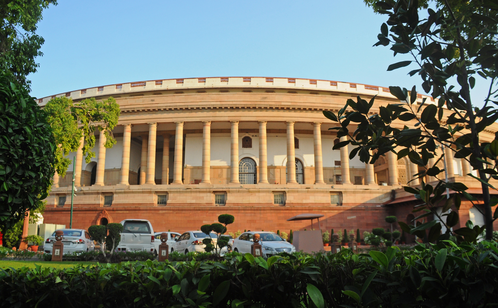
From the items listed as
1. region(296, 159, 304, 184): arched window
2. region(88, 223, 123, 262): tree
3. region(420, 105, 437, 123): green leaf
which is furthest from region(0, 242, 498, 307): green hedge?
region(296, 159, 304, 184): arched window

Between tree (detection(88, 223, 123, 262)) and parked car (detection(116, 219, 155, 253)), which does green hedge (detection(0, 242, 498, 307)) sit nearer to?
tree (detection(88, 223, 123, 262))

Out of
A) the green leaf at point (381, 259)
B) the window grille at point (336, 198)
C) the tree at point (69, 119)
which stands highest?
the tree at point (69, 119)

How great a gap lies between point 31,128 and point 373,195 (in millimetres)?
34027

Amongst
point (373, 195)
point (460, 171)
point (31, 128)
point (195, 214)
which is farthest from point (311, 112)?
point (31, 128)

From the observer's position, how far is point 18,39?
16.5m

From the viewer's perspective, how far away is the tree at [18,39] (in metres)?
15.0

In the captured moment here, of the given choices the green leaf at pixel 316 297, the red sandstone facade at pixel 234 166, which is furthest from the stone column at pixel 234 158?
the green leaf at pixel 316 297

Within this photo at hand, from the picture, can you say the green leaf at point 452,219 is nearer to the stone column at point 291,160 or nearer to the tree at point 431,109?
the tree at point 431,109

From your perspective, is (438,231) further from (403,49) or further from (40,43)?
(40,43)

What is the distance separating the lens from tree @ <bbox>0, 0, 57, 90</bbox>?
49.2 ft

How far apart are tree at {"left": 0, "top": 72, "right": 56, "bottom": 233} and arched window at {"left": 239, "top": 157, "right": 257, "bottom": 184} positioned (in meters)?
34.0

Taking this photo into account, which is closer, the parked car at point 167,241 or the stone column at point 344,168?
the parked car at point 167,241

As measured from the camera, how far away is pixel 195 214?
114 ft

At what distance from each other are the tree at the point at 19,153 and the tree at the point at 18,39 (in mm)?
10022
